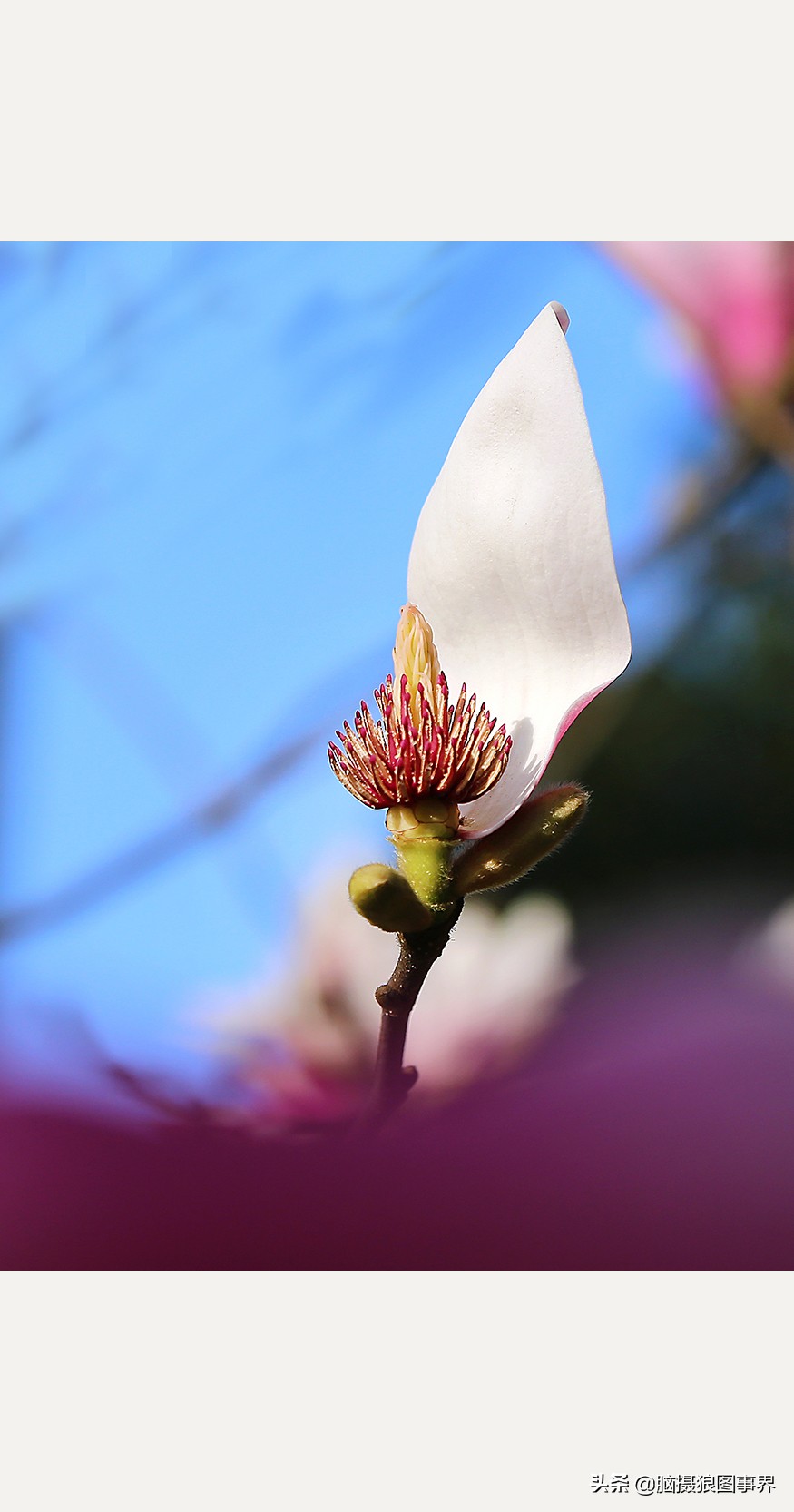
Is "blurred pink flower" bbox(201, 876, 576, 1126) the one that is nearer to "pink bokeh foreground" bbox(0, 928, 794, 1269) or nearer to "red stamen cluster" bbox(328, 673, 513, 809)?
"pink bokeh foreground" bbox(0, 928, 794, 1269)

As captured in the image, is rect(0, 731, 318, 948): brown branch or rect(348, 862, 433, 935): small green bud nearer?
rect(348, 862, 433, 935): small green bud

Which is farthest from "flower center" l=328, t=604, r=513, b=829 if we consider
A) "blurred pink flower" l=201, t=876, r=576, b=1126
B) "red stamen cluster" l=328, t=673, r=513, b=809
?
"blurred pink flower" l=201, t=876, r=576, b=1126

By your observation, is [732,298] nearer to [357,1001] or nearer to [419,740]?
[357,1001]

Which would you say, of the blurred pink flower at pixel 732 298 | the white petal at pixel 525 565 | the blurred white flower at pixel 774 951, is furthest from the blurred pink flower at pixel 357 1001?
the white petal at pixel 525 565

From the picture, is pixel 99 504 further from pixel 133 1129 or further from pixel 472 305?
pixel 133 1129

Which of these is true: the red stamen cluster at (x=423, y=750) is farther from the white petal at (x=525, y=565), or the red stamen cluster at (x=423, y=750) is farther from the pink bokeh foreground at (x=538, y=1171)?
the pink bokeh foreground at (x=538, y=1171)

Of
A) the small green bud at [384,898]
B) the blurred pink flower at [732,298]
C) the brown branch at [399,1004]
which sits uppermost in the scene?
the blurred pink flower at [732,298]

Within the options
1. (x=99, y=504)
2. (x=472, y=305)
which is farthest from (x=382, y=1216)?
(x=472, y=305)
